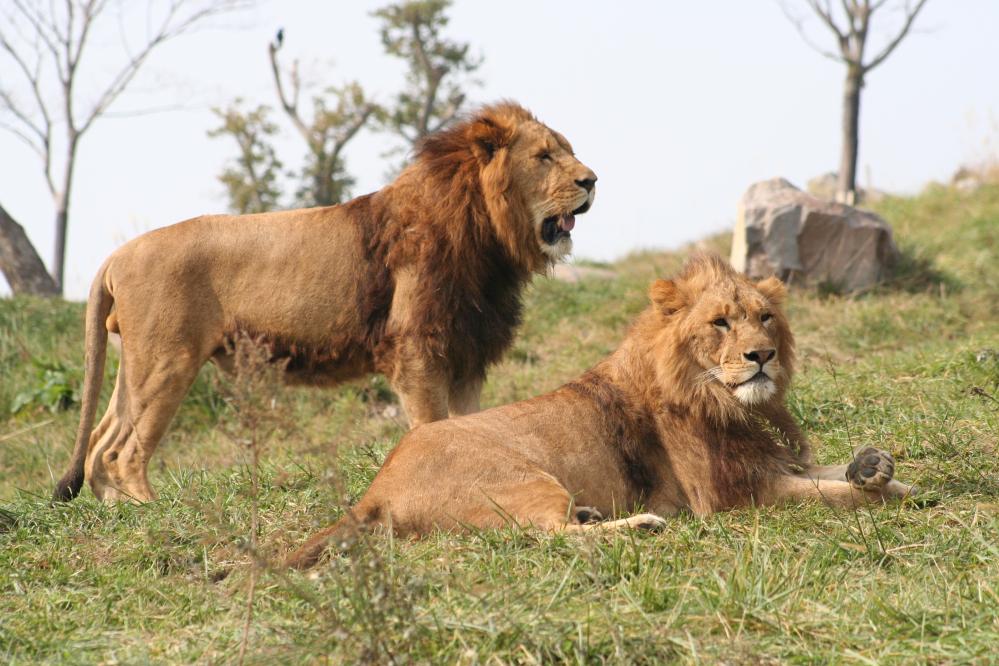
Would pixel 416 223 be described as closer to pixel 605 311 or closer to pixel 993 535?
pixel 993 535

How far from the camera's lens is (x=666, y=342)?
15.0ft

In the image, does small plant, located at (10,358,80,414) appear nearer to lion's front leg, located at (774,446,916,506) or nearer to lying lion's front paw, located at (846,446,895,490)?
lion's front leg, located at (774,446,916,506)

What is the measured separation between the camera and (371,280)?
550 centimetres

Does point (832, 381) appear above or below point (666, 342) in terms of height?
below

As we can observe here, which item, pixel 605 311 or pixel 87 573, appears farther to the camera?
pixel 605 311

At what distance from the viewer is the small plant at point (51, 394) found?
898 centimetres

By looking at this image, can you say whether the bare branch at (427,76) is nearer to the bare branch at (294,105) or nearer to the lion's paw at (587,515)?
the bare branch at (294,105)

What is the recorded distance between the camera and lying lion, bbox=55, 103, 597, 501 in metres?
5.41

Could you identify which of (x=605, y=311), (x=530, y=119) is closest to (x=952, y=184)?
(x=605, y=311)

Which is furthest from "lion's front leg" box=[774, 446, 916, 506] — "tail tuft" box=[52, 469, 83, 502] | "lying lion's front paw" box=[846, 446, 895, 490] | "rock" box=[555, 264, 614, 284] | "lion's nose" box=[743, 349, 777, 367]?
"rock" box=[555, 264, 614, 284]

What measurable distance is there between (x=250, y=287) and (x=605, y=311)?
4.93 m

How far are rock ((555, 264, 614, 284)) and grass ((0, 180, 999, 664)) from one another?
5.03m

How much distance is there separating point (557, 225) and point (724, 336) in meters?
1.48

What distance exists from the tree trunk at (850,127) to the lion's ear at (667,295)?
12929 mm
